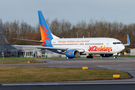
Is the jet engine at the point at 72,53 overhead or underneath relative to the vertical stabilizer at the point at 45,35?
underneath

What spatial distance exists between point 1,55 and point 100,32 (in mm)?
43259

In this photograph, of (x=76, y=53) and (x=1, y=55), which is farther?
(x=1, y=55)

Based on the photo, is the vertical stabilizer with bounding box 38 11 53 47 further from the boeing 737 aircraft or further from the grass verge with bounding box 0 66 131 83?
the grass verge with bounding box 0 66 131 83

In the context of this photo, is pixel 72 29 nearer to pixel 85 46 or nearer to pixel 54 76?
pixel 85 46

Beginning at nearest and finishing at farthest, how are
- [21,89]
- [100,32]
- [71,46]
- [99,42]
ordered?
[21,89], [99,42], [71,46], [100,32]

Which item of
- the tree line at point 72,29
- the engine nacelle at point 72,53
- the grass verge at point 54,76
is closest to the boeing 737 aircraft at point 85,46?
the engine nacelle at point 72,53

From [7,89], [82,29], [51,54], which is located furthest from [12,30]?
[7,89]

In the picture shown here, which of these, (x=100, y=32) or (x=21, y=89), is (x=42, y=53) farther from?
(x=21, y=89)

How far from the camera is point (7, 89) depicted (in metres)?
10.3

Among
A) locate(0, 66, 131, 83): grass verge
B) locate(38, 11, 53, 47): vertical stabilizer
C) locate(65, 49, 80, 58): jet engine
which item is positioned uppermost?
locate(38, 11, 53, 47): vertical stabilizer

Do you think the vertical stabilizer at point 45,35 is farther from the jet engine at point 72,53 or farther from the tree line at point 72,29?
the tree line at point 72,29

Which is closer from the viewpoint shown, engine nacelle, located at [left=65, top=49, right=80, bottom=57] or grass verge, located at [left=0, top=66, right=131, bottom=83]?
grass verge, located at [left=0, top=66, right=131, bottom=83]

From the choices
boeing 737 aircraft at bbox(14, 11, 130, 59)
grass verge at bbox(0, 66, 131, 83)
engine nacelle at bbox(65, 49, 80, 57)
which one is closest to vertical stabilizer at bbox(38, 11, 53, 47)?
boeing 737 aircraft at bbox(14, 11, 130, 59)

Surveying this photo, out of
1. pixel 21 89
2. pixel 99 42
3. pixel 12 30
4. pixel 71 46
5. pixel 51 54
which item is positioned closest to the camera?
pixel 21 89
